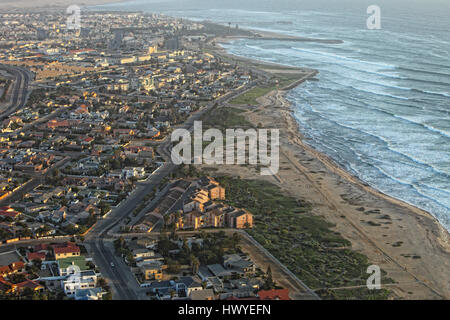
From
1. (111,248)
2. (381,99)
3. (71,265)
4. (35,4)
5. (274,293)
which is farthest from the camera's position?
(35,4)

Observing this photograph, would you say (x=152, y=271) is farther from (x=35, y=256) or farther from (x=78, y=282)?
(x=35, y=256)

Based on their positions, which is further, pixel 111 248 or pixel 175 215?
pixel 175 215

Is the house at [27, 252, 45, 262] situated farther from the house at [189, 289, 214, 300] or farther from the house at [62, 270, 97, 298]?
the house at [189, 289, 214, 300]

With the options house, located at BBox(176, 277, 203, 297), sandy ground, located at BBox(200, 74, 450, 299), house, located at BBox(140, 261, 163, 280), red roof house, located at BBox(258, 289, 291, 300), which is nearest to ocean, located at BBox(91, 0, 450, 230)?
sandy ground, located at BBox(200, 74, 450, 299)

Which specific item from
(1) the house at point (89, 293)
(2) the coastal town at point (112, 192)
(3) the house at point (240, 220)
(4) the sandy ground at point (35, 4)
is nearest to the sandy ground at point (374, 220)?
(3) the house at point (240, 220)

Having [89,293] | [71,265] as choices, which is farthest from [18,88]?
[89,293]

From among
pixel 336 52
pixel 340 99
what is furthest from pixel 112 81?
pixel 336 52

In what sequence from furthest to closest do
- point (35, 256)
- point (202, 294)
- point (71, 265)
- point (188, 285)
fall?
point (35, 256) → point (71, 265) → point (188, 285) → point (202, 294)
